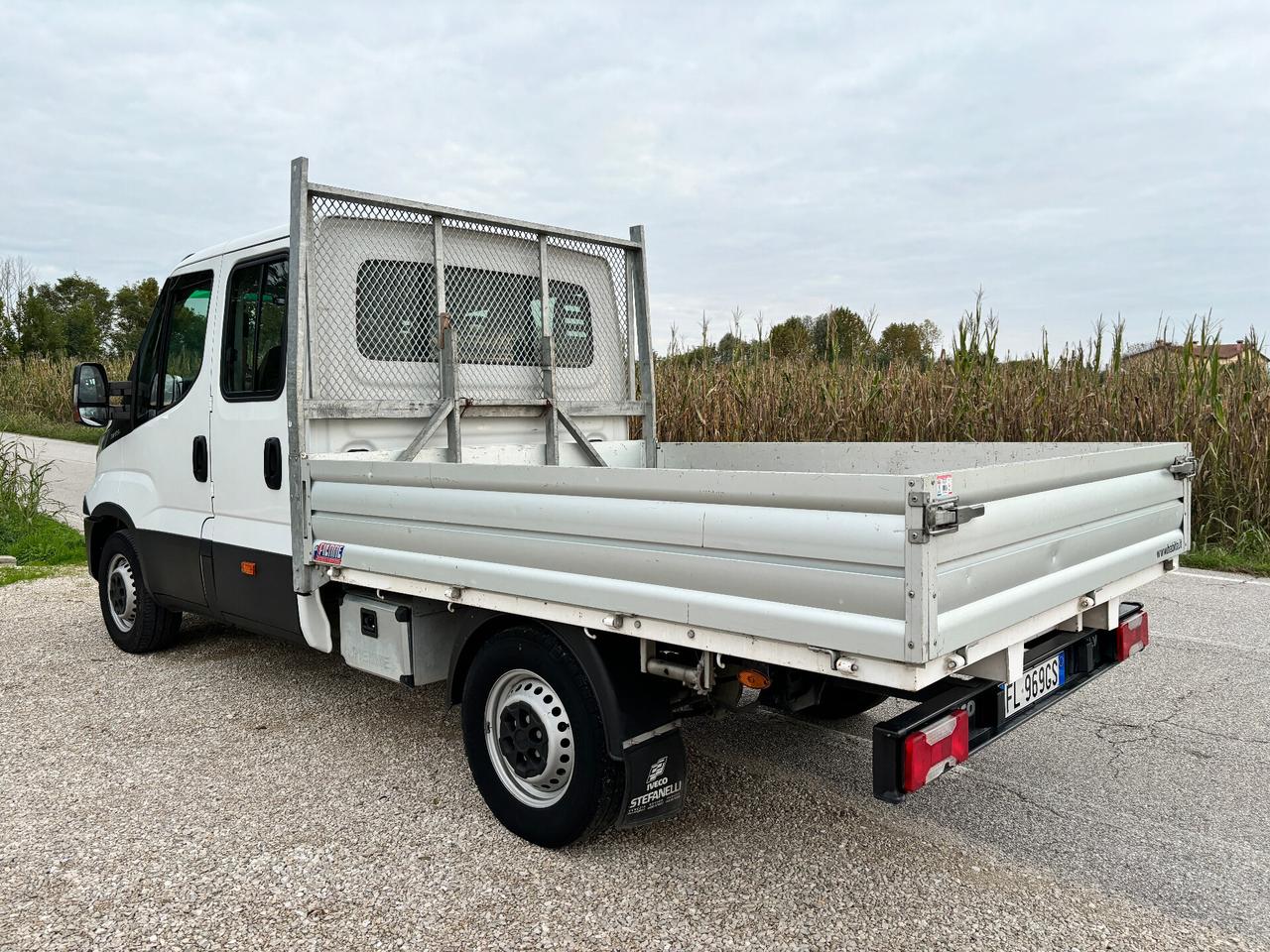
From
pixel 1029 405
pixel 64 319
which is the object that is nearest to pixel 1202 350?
pixel 1029 405

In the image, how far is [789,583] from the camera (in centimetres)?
246

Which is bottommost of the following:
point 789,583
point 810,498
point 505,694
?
point 505,694

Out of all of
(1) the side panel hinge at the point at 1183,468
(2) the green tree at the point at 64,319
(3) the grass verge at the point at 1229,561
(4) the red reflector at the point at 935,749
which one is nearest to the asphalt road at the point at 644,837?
(4) the red reflector at the point at 935,749

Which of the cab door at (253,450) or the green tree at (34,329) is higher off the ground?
the green tree at (34,329)

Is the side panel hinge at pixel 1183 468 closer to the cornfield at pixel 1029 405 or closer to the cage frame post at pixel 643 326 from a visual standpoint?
the cage frame post at pixel 643 326

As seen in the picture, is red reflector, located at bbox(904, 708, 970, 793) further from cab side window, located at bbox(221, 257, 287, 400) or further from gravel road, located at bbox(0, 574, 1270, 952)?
cab side window, located at bbox(221, 257, 287, 400)

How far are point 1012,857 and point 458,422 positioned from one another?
3.07 meters

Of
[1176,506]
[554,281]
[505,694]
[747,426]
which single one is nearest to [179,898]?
[505,694]

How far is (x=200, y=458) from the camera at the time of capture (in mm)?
4914

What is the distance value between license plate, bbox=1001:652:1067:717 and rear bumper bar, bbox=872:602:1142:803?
0.02m

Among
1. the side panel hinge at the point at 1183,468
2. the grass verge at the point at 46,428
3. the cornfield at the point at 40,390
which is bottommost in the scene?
the side panel hinge at the point at 1183,468

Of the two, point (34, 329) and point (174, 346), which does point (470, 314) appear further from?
point (34, 329)

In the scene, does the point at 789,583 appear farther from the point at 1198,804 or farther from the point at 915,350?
the point at 915,350

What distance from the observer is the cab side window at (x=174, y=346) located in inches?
197
